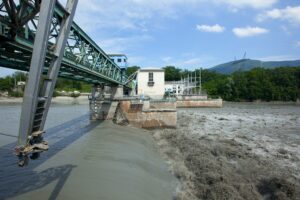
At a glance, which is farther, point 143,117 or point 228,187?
point 143,117

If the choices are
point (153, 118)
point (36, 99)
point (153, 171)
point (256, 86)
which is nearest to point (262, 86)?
point (256, 86)

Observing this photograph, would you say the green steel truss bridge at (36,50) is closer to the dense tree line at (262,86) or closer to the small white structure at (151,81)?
the small white structure at (151,81)

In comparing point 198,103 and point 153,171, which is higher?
point 198,103

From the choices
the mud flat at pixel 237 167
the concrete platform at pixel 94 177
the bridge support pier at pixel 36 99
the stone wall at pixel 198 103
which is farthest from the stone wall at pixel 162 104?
the stone wall at pixel 198 103

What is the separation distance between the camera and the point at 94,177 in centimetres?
1420

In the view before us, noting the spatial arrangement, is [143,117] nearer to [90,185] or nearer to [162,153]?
[162,153]

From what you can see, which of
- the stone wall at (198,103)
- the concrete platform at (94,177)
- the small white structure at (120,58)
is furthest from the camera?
the stone wall at (198,103)

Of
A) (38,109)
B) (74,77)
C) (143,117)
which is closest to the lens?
(38,109)

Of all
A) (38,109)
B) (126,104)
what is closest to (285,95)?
(126,104)

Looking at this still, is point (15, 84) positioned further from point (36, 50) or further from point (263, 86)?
point (36, 50)

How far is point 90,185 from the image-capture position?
13.2m

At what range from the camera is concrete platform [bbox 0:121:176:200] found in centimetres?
1210

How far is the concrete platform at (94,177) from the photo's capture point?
12102 mm

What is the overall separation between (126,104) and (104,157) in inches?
816
